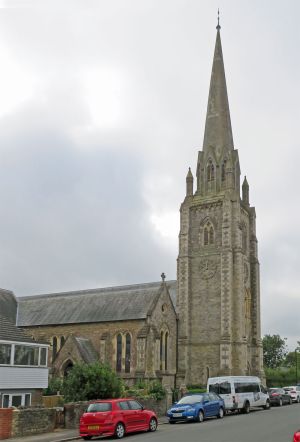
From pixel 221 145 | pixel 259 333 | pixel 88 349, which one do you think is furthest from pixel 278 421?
pixel 221 145

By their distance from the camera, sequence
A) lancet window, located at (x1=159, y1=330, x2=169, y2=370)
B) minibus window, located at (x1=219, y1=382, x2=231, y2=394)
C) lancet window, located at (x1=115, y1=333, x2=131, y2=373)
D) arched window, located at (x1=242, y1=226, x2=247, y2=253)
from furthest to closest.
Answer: arched window, located at (x1=242, y1=226, x2=247, y2=253) → lancet window, located at (x1=159, y1=330, x2=169, y2=370) → lancet window, located at (x1=115, y1=333, x2=131, y2=373) → minibus window, located at (x1=219, y1=382, x2=231, y2=394)

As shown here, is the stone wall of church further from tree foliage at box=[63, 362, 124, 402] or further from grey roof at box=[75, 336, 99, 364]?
tree foliage at box=[63, 362, 124, 402]

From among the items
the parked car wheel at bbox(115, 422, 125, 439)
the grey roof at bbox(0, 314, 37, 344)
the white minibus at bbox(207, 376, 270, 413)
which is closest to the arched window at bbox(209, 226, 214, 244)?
the white minibus at bbox(207, 376, 270, 413)

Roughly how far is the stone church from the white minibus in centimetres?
1160

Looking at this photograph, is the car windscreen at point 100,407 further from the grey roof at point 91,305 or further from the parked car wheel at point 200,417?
the grey roof at point 91,305

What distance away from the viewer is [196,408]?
27.6 metres

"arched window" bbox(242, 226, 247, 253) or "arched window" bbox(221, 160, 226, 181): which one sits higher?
"arched window" bbox(221, 160, 226, 181)

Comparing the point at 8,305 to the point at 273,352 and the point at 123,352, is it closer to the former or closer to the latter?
the point at 123,352

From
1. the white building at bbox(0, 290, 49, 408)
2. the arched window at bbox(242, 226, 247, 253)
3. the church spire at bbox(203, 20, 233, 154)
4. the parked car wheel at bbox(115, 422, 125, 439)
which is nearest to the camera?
the parked car wheel at bbox(115, 422, 125, 439)

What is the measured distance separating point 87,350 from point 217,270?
1423 centimetres

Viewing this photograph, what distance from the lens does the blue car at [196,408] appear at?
27344 mm

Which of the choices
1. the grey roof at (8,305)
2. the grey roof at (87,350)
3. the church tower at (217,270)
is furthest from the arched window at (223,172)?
the grey roof at (8,305)

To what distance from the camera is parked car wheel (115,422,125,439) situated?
2173cm

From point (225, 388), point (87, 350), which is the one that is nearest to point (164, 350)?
point (87, 350)
